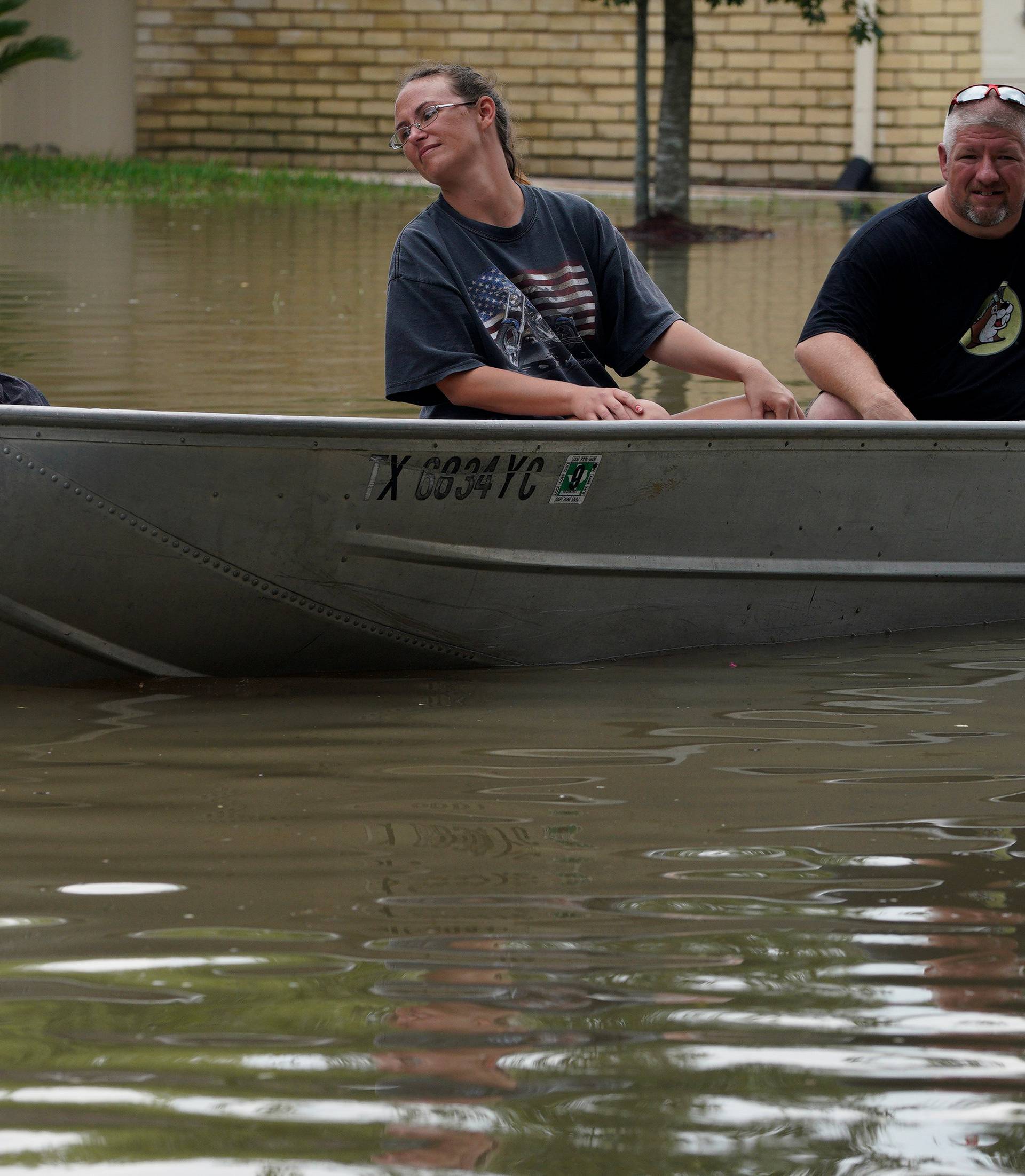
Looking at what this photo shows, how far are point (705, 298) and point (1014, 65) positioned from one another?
667 inches

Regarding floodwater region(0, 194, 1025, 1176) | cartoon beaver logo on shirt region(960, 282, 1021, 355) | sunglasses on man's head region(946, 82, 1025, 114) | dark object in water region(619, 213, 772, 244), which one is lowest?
floodwater region(0, 194, 1025, 1176)

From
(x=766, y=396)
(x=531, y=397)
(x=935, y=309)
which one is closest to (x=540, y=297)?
(x=531, y=397)

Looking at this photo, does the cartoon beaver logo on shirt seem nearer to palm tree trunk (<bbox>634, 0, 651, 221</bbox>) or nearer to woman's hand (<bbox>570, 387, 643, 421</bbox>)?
woman's hand (<bbox>570, 387, 643, 421</bbox>)

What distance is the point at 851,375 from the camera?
13.6ft

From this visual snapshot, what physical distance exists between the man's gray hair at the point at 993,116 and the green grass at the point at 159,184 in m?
18.7

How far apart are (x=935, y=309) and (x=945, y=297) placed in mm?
36

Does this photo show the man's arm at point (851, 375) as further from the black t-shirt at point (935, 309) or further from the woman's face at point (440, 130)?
the woman's face at point (440, 130)

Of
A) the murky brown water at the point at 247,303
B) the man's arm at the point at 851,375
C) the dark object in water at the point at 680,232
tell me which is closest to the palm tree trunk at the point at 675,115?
the dark object in water at the point at 680,232

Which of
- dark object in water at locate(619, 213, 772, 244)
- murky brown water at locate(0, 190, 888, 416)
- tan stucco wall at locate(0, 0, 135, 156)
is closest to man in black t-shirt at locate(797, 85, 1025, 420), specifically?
murky brown water at locate(0, 190, 888, 416)

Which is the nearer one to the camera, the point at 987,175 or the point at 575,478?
the point at 575,478

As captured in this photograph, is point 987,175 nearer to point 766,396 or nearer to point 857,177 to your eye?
point 766,396

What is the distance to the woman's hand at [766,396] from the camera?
3959mm

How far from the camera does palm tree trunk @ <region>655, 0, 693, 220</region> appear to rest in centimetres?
1917

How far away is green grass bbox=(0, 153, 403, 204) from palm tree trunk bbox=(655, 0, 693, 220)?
17.2ft
